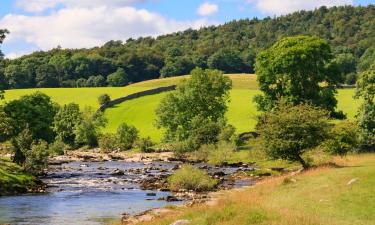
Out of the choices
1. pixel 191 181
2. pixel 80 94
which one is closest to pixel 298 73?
pixel 191 181

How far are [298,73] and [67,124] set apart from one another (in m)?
62.8

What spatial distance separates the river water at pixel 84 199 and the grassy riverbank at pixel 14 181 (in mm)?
2126

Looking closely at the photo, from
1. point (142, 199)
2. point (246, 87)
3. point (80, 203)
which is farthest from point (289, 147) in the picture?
point (246, 87)

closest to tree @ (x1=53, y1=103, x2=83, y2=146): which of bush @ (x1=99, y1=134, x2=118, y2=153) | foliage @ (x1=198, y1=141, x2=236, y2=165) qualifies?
bush @ (x1=99, y1=134, x2=118, y2=153)

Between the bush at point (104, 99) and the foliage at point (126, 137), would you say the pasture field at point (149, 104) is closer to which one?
the bush at point (104, 99)

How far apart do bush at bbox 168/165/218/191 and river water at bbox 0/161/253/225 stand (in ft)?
9.02

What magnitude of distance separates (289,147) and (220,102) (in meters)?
57.6

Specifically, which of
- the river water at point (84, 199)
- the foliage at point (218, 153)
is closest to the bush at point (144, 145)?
the foliage at point (218, 153)

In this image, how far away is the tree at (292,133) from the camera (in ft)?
177

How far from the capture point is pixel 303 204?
33281 mm

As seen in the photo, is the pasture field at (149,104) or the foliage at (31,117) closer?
the foliage at (31,117)

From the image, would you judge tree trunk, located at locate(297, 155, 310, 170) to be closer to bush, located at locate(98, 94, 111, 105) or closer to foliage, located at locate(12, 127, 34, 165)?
foliage, located at locate(12, 127, 34, 165)

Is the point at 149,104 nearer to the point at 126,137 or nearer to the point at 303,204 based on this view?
the point at 126,137

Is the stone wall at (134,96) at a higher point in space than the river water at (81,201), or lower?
higher
